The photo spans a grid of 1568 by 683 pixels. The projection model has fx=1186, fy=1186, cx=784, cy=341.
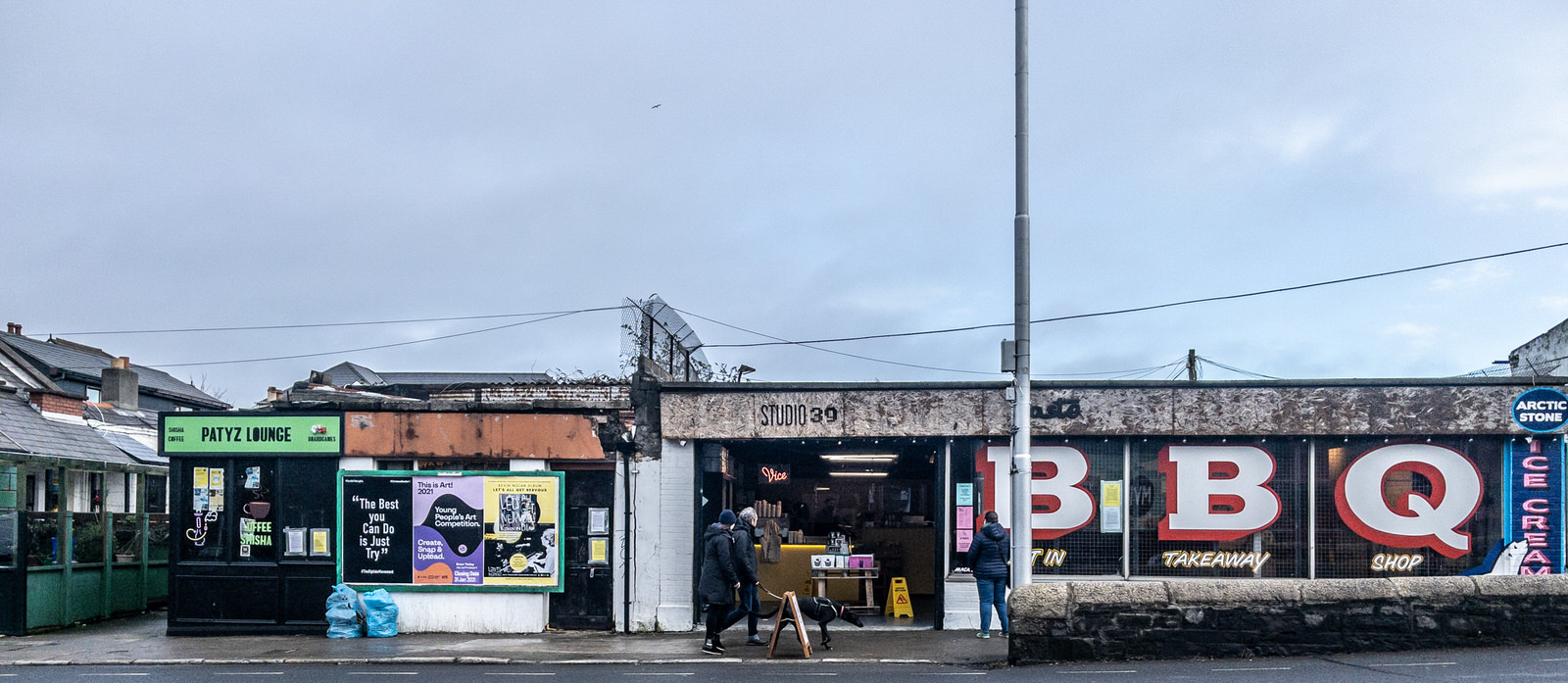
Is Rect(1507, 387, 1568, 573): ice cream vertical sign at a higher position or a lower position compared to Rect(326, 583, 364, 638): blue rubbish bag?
higher

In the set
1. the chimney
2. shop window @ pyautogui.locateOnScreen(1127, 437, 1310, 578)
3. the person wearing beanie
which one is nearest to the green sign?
the person wearing beanie

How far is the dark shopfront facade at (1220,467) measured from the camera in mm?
14477

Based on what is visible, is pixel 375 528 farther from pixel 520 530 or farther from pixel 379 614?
pixel 520 530

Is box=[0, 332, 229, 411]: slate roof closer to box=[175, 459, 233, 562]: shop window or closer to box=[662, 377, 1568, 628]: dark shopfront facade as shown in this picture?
box=[175, 459, 233, 562]: shop window

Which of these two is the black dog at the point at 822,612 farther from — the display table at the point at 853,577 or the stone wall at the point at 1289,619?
the display table at the point at 853,577

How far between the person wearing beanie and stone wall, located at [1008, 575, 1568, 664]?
10.6 ft

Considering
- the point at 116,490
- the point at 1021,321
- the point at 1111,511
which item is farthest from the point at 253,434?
the point at 1111,511

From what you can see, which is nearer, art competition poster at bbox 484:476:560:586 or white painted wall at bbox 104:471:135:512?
art competition poster at bbox 484:476:560:586

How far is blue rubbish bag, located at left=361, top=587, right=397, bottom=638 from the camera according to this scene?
14.7 metres

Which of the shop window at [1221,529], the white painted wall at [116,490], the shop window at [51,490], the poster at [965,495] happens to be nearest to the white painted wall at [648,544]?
the poster at [965,495]

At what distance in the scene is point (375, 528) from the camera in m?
15.2

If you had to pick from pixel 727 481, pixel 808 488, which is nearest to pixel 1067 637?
pixel 727 481

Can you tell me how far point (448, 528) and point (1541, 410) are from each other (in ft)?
44.4

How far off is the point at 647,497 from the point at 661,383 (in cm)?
148
